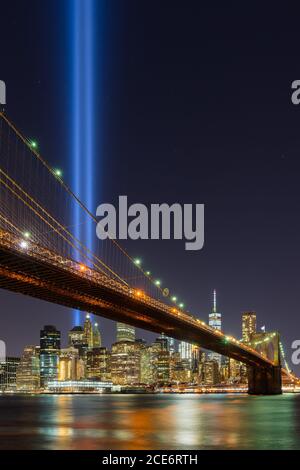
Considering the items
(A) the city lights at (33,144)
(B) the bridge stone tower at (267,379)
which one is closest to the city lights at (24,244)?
(A) the city lights at (33,144)

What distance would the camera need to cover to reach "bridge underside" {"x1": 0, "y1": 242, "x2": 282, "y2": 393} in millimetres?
39188

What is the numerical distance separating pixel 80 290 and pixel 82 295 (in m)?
1.75

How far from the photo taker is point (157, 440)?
2311 cm

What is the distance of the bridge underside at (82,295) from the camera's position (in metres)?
39.2

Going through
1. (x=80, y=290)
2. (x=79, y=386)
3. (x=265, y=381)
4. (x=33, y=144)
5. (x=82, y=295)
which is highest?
(x=33, y=144)

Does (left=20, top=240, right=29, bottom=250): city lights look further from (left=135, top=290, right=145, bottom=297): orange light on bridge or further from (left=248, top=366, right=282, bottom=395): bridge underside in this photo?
(left=248, top=366, right=282, bottom=395): bridge underside

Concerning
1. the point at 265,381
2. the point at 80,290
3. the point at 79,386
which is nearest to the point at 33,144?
the point at 80,290

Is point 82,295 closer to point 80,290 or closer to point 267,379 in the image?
point 80,290

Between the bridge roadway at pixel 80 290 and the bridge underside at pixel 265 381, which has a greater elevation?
the bridge roadway at pixel 80 290

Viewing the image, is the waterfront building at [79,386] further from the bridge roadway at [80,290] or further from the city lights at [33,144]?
the city lights at [33,144]

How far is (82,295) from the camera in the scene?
159 feet
